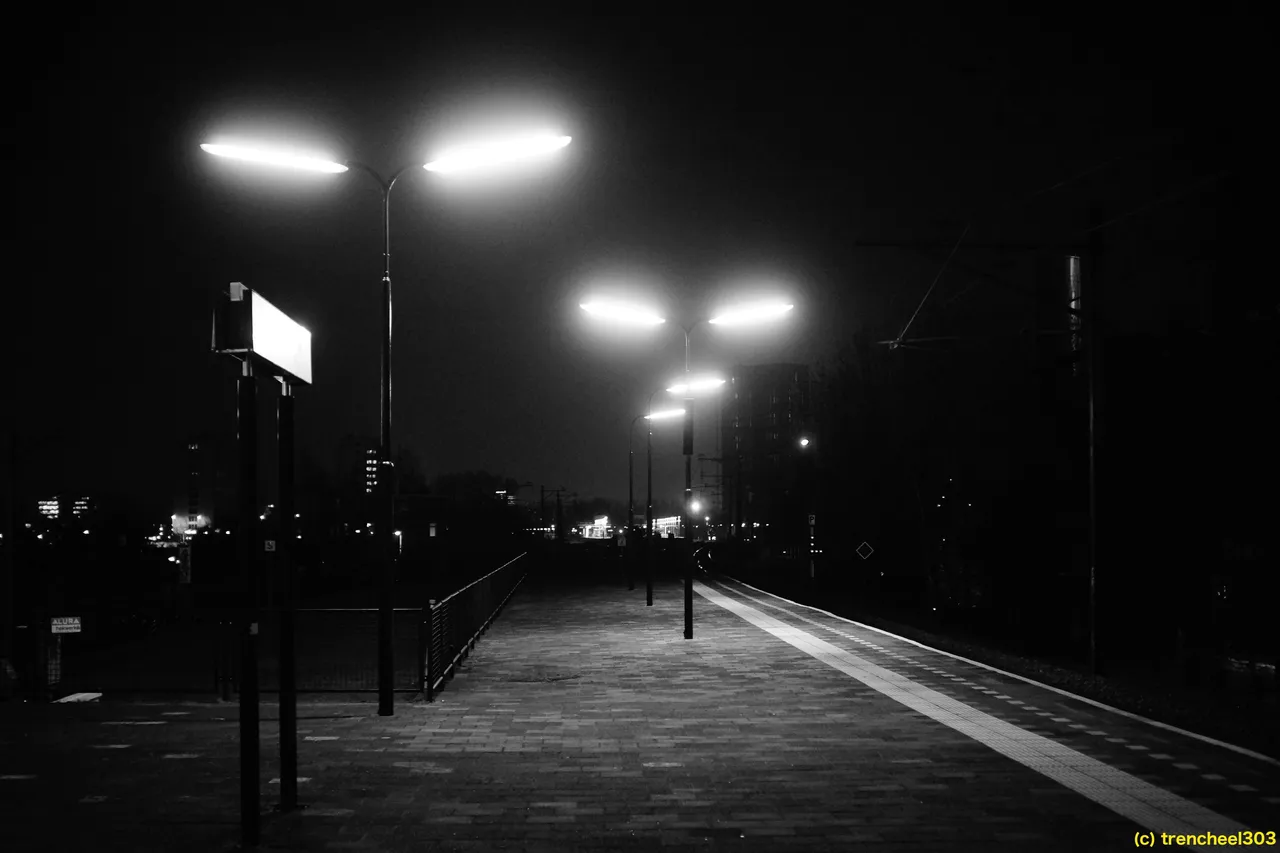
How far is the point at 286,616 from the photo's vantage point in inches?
332

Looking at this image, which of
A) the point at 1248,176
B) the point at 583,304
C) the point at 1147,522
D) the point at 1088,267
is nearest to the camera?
the point at 1248,176

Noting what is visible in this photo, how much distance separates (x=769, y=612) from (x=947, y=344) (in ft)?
36.2

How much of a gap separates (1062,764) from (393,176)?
31.5 ft

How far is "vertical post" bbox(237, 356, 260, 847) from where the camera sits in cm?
724

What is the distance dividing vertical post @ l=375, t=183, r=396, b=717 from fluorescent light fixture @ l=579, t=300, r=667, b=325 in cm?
645

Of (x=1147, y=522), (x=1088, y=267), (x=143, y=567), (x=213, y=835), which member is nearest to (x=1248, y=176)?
(x=1088, y=267)

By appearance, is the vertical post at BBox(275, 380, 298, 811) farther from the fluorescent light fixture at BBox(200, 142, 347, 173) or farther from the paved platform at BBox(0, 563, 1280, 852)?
the fluorescent light fixture at BBox(200, 142, 347, 173)

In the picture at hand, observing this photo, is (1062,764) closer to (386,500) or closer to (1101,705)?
(1101,705)

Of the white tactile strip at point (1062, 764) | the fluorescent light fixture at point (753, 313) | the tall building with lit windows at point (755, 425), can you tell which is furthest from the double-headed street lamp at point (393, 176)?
the tall building with lit windows at point (755, 425)

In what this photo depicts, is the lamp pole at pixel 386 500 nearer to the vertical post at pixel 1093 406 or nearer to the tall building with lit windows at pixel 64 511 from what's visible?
the vertical post at pixel 1093 406

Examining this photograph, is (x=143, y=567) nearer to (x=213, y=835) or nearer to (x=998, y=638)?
(x=998, y=638)

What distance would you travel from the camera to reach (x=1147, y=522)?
23.2 metres

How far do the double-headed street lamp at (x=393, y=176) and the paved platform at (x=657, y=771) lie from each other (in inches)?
42.5

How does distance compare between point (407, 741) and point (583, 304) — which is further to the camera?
point (583, 304)
